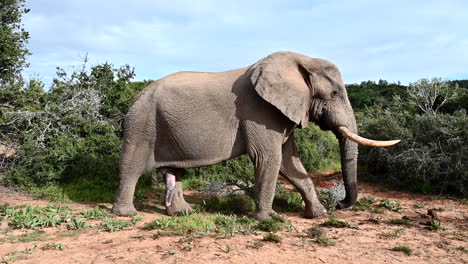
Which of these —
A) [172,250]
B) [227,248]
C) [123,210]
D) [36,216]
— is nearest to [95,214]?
[123,210]

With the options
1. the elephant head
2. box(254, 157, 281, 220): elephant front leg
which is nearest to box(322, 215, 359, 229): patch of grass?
the elephant head

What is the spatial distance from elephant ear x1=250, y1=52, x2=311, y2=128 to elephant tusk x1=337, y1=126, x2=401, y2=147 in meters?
0.62

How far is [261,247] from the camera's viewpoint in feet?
14.9

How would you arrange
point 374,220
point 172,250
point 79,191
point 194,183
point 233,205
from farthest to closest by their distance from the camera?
point 194,183 < point 79,191 < point 233,205 < point 374,220 < point 172,250

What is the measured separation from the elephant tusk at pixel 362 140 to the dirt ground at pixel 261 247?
1283 mm

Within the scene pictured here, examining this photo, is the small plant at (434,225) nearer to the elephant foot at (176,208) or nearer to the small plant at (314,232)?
the small plant at (314,232)

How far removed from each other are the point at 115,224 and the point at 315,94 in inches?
151

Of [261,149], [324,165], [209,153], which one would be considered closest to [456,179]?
[324,165]

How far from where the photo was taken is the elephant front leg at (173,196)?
6453 millimetres

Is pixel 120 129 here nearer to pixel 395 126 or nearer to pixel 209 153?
pixel 209 153

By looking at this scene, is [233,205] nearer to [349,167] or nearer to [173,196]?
[173,196]

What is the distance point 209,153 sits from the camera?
6074 mm

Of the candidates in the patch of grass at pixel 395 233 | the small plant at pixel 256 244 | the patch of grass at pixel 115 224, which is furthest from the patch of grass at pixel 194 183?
the patch of grass at pixel 395 233

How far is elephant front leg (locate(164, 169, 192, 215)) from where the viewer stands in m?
6.45
